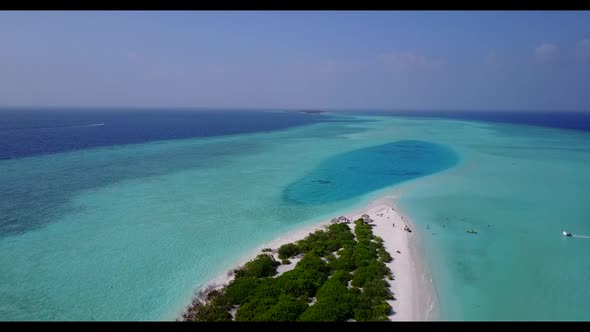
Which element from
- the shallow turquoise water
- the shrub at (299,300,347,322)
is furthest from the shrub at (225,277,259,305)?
the shrub at (299,300,347,322)

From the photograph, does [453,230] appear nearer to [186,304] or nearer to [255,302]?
[255,302]

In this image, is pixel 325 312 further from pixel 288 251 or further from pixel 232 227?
pixel 232 227

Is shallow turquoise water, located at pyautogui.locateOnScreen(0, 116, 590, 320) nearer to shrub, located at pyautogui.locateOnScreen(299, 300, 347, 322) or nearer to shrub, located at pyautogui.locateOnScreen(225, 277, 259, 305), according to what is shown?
shrub, located at pyautogui.locateOnScreen(225, 277, 259, 305)

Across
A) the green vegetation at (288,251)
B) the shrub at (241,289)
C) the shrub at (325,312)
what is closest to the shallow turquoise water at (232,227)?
the shrub at (241,289)

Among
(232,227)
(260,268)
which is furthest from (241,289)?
(232,227)

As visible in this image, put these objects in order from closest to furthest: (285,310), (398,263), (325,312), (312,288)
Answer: (325,312)
(285,310)
(312,288)
(398,263)

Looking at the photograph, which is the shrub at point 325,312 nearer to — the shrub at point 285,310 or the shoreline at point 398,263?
the shrub at point 285,310
